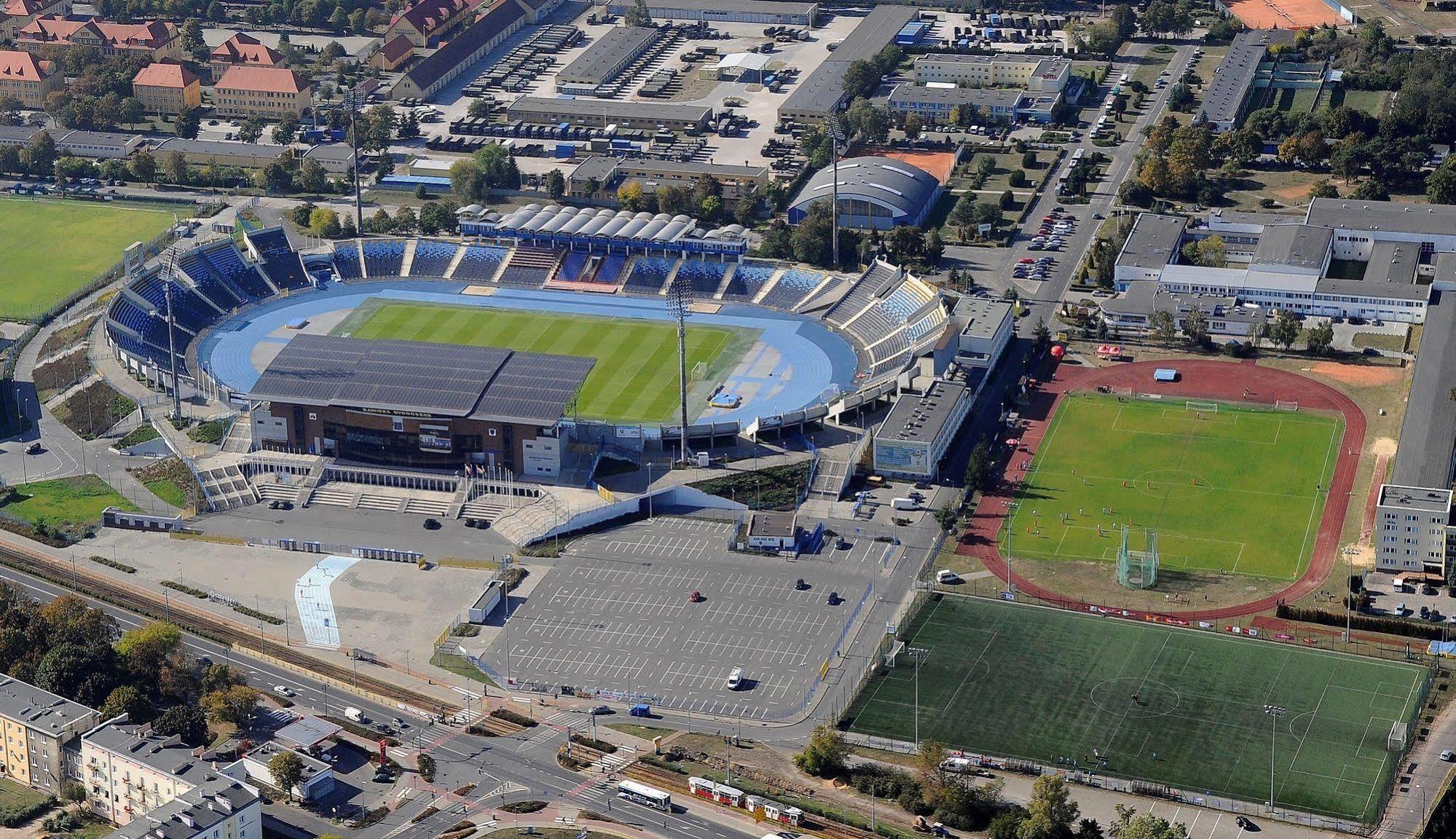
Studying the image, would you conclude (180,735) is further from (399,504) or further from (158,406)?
(158,406)

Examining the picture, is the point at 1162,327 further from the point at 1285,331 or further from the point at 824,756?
the point at 824,756

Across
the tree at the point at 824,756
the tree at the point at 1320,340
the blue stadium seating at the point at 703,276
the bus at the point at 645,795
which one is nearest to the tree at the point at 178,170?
the blue stadium seating at the point at 703,276

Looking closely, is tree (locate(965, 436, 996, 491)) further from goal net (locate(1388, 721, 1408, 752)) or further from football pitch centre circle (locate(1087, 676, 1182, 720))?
goal net (locate(1388, 721, 1408, 752))

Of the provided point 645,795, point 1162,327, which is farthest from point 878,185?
Result: point 645,795

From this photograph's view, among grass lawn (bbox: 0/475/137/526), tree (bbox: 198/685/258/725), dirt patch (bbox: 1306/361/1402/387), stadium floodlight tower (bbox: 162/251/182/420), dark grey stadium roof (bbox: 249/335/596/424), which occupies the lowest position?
dirt patch (bbox: 1306/361/1402/387)

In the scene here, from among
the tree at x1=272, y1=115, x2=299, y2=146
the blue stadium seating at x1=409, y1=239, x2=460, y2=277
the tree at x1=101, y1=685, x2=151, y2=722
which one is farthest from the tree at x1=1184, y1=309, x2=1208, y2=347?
the tree at x1=272, y1=115, x2=299, y2=146
